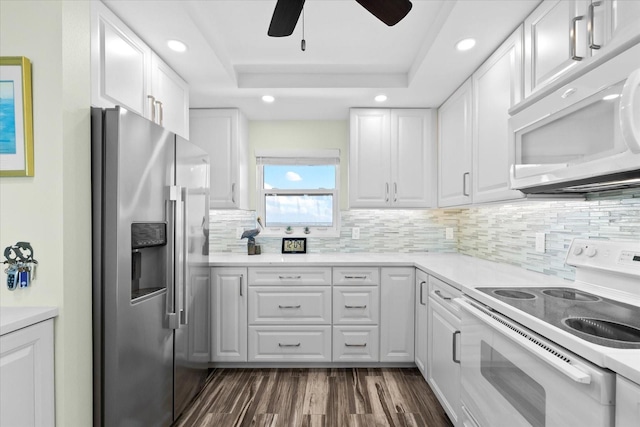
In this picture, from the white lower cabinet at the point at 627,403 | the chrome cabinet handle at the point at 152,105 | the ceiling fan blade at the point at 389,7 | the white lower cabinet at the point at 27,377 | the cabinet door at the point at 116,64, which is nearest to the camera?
the white lower cabinet at the point at 627,403

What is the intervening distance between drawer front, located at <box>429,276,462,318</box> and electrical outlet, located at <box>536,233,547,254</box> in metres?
0.64

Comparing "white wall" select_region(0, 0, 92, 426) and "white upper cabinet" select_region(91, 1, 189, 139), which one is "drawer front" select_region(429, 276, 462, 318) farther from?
"white upper cabinet" select_region(91, 1, 189, 139)

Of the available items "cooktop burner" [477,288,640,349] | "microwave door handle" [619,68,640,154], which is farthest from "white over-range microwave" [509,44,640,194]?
"cooktop burner" [477,288,640,349]

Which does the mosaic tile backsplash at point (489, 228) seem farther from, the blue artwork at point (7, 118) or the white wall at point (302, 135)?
the blue artwork at point (7, 118)

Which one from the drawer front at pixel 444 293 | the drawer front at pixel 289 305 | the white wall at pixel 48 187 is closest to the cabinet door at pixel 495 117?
the drawer front at pixel 444 293

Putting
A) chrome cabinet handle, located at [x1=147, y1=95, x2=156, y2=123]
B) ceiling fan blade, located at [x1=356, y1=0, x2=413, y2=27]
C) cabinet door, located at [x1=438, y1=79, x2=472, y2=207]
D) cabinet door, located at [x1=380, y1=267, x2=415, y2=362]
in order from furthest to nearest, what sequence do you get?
cabinet door, located at [x1=380, y1=267, x2=415, y2=362] < cabinet door, located at [x1=438, y1=79, x2=472, y2=207] < chrome cabinet handle, located at [x1=147, y1=95, x2=156, y2=123] < ceiling fan blade, located at [x1=356, y1=0, x2=413, y2=27]

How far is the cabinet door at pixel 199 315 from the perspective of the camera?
2.22 m

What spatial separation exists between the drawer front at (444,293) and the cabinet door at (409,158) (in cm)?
98

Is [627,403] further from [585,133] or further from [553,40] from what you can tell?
[553,40]

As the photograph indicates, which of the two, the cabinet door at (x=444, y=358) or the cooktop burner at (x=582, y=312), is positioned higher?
the cooktop burner at (x=582, y=312)

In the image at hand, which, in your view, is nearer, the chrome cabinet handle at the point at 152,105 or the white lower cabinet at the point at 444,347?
the white lower cabinet at the point at 444,347

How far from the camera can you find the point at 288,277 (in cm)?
275

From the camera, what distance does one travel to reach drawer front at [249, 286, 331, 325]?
2.74 meters

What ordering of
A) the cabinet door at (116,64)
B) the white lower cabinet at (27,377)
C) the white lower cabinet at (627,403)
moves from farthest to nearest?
1. the cabinet door at (116,64)
2. the white lower cabinet at (27,377)
3. the white lower cabinet at (627,403)
